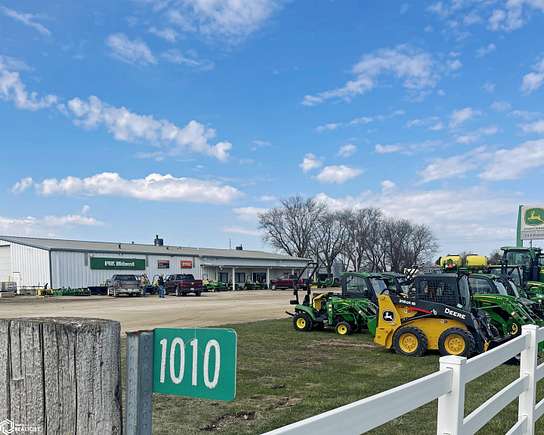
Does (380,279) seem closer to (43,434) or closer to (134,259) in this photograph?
(43,434)

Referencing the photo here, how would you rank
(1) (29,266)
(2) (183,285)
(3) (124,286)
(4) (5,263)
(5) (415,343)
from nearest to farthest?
(5) (415,343) → (3) (124,286) → (2) (183,285) → (1) (29,266) → (4) (5,263)

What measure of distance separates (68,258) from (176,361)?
5139cm

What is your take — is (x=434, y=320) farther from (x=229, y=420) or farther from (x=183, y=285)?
Result: (x=183, y=285)

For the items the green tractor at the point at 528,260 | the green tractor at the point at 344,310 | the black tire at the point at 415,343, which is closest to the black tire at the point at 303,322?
the green tractor at the point at 344,310

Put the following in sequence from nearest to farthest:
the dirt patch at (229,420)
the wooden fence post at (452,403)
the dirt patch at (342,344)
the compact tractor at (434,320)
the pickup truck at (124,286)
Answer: the wooden fence post at (452,403)
the dirt patch at (229,420)
the compact tractor at (434,320)
the dirt patch at (342,344)
the pickup truck at (124,286)

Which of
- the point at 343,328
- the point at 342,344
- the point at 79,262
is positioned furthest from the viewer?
the point at 79,262

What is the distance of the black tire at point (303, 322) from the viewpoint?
16375 millimetres

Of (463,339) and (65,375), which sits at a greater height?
(65,375)

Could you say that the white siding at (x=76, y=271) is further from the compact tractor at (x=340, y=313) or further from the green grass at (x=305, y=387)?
the green grass at (x=305, y=387)

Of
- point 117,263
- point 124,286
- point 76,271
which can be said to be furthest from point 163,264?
point 124,286

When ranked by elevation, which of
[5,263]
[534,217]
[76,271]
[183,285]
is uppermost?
[534,217]

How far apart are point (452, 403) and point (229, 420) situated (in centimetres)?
423

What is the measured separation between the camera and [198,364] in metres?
1.61

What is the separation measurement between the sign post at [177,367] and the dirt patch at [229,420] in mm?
5179
